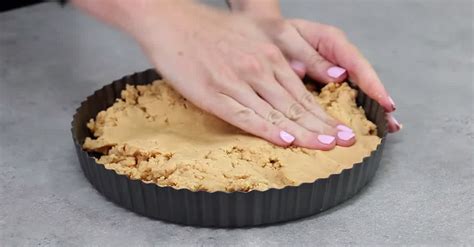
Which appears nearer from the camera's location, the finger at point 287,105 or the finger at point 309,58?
the finger at point 287,105

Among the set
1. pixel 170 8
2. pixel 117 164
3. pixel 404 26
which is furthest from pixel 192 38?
pixel 404 26

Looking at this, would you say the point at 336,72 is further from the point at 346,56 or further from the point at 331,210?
the point at 331,210

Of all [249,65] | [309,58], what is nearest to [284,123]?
[249,65]

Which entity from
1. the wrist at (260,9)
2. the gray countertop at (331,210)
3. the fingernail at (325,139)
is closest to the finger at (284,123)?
the fingernail at (325,139)

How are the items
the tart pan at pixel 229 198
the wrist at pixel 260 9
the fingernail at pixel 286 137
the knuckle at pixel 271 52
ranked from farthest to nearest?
the wrist at pixel 260 9, the knuckle at pixel 271 52, the fingernail at pixel 286 137, the tart pan at pixel 229 198

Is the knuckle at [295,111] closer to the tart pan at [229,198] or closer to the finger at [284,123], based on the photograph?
the finger at [284,123]

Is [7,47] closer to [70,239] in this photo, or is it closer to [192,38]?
[192,38]

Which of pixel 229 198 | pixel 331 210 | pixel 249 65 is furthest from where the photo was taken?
pixel 249 65
